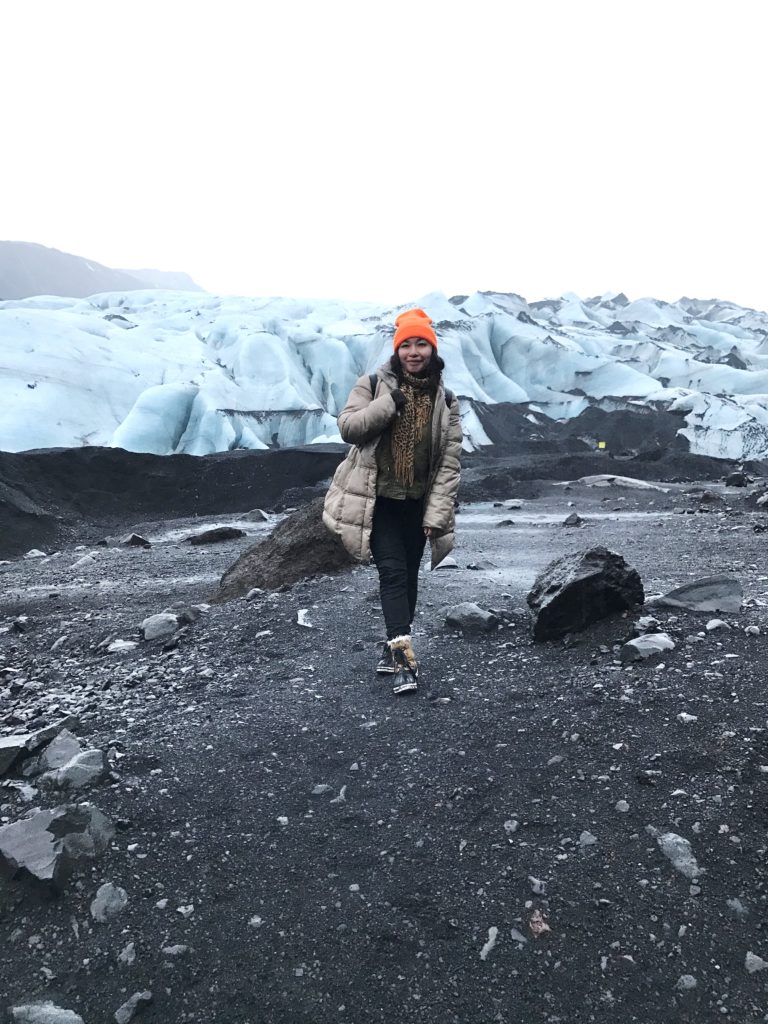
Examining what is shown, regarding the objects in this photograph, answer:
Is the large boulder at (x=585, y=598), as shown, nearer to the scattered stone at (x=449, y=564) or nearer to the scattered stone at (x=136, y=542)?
the scattered stone at (x=449, y=564)

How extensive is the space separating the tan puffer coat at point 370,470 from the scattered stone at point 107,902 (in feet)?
4.45

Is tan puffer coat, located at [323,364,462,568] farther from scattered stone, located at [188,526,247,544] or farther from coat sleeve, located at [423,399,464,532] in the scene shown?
scattered stone, located at [188,526,247,544]

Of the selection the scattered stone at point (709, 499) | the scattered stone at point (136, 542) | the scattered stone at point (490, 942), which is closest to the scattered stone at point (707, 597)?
the scattered stone at point (490, 942)

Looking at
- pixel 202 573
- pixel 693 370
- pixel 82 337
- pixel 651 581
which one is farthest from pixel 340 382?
pixel 651 581

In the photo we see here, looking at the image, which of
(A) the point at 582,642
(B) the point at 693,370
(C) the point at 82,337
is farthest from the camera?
(B) the point at 693,370

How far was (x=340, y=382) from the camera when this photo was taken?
2267 centimetres

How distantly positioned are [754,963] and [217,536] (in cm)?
798

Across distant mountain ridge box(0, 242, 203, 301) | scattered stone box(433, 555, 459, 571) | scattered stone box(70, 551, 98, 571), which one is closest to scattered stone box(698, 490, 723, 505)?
scattered stone box(433, 555, 459, 571)

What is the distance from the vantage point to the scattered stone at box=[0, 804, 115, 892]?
1.64 meters

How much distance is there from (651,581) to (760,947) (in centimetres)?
309

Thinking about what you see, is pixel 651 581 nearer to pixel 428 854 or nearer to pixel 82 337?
pixel 428 854

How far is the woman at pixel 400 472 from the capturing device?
2.65 meters

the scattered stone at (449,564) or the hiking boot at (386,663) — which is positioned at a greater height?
the hiking boot at (386,663)

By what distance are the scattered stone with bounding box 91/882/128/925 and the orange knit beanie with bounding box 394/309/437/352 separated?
2.01 m
